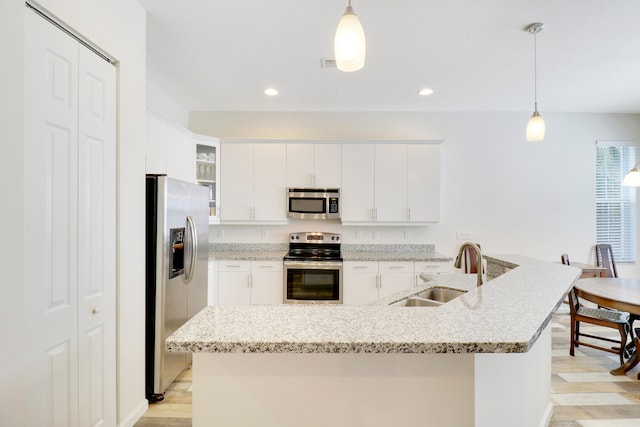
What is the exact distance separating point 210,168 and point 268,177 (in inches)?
28.3

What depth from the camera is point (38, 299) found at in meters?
1.35

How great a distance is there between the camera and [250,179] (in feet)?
13.1

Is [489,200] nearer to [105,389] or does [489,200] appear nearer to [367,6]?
[367,6]

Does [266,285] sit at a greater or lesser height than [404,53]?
lesser

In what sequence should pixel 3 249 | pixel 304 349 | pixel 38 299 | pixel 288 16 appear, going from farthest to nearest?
pixel 288 16 → pixel 38 299 → pixel 3 249 → pixel 304 349

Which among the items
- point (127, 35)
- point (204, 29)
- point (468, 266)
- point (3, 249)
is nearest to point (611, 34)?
point (468, 266)

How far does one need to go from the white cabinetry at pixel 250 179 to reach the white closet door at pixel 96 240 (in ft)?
7.01

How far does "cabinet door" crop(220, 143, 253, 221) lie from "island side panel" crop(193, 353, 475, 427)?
3.04 meters

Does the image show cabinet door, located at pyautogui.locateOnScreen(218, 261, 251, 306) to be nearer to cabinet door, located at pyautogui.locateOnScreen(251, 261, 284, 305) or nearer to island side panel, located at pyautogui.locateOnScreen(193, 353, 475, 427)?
cabinet door, located at pyautogui.locateOnScreen(251, 261, 284, 305)

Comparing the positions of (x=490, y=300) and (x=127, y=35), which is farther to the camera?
(x=127, y=35)

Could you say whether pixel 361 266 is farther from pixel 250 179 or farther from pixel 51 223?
pixel 51 223

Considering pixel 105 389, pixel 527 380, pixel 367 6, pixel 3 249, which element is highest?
pixel 367 6

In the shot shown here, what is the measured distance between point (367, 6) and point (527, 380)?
7.49 ft

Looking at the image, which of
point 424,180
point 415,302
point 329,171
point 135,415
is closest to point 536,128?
Answer: point 415,302
